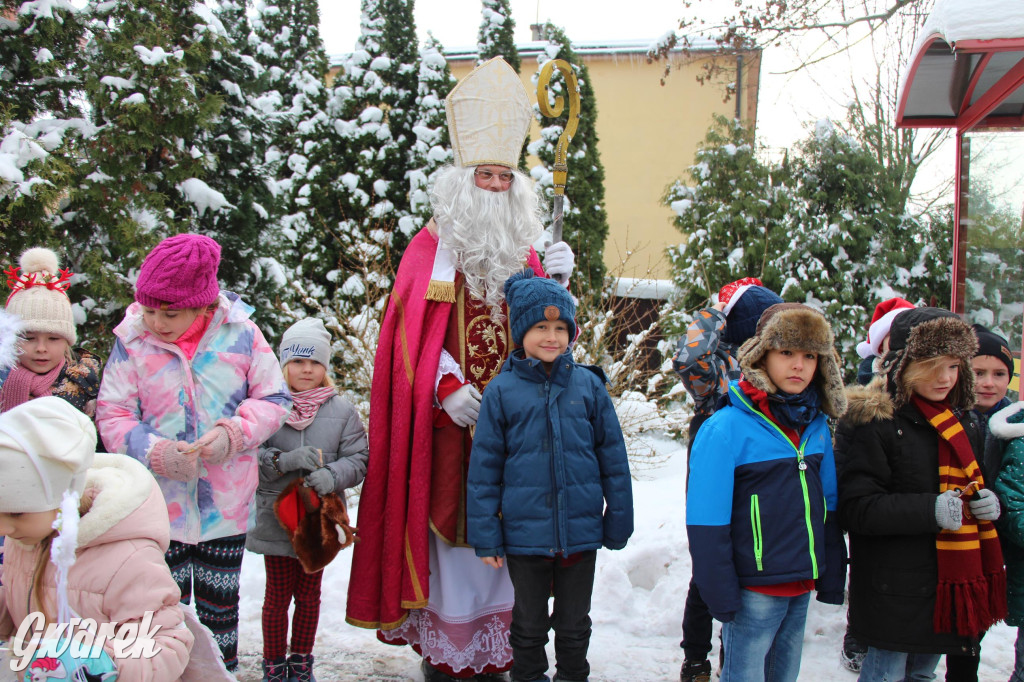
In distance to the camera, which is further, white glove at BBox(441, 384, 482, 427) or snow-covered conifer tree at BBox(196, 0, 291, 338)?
snow-covered conifer tree at BBox(196, 0, 291, 338)

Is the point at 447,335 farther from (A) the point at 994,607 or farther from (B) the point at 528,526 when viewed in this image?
(A) the point at 994,607

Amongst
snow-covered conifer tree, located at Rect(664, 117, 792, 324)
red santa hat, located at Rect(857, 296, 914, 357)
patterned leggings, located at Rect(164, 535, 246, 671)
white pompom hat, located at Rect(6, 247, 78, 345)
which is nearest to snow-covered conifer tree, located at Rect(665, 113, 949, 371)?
snow-covered conifer tree, located at Rect(664, 117, 792, 324)

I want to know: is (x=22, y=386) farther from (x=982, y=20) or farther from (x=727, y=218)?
(x=727, y=218)

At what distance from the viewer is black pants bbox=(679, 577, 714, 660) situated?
3.39 meters

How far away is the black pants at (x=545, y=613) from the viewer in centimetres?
295

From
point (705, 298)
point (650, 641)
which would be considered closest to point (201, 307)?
point (650, 641)

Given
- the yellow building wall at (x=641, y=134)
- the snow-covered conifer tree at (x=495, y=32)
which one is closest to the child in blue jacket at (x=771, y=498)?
the snow-covered conifer tree at (x=495, y=32)

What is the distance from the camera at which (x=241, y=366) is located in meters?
3.11

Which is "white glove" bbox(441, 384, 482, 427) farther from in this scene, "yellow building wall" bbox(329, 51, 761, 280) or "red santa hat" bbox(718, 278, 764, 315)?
"yellow building wall" bbox(329, 51, 761, 280)

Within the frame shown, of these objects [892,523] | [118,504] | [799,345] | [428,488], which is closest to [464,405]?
[428,488]

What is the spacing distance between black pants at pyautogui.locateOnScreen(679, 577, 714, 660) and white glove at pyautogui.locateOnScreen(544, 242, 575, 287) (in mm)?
1509

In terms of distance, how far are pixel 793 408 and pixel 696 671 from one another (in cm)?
147

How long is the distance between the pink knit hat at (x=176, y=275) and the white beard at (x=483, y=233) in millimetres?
1081

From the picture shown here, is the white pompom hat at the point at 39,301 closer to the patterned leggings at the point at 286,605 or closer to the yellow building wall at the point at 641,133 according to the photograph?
the patterned leggings at the point at 286,605
